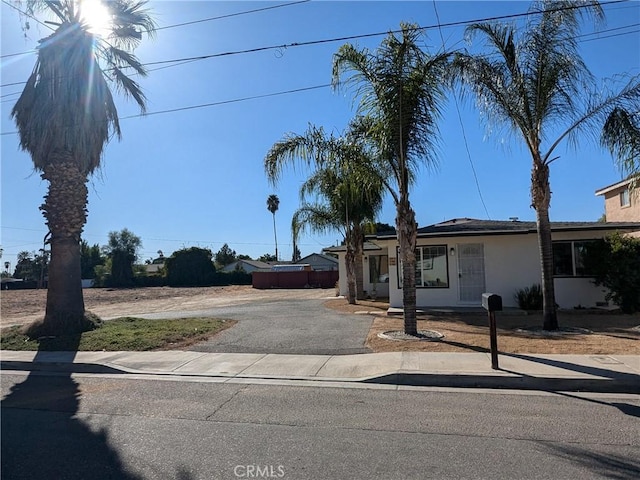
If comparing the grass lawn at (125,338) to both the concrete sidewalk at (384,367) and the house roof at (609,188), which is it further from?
the house roof at (609,188)

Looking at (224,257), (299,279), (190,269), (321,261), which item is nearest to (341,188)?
(299,279)

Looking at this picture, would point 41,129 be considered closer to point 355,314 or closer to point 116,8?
point 116,8

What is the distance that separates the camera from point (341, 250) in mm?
24469

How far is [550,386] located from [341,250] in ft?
59.6

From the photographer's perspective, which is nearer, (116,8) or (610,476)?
(610,476)

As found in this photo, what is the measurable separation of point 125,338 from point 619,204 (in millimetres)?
27144

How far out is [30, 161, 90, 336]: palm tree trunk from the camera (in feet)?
39.9

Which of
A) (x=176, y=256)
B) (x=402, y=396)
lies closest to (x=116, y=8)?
(x=402, y=396)

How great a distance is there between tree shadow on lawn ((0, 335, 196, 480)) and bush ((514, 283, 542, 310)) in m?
13.5

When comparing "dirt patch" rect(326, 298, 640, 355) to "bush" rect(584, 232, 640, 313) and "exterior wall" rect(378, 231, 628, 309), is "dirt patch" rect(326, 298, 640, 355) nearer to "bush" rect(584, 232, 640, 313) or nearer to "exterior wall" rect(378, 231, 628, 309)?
"bush" rect(584, 232, 640, 313)

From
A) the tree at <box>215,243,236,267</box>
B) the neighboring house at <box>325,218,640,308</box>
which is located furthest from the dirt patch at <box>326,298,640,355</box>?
the tree at <box>215,243,236,267</box>

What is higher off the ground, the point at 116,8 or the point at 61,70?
the point at 116,8

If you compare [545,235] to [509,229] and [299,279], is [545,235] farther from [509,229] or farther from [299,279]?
[299,279]
